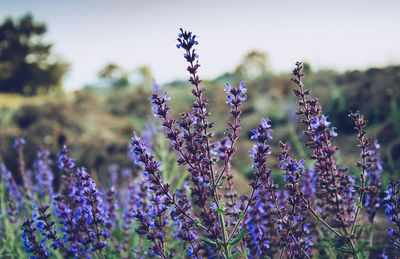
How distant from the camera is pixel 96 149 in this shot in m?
8.75

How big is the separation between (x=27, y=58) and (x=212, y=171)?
129 feet

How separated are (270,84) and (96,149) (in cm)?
1028

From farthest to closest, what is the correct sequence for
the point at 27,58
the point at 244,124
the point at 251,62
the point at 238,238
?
the point at 27,58 → the point at 251,62 → the point at 244,124 → the point at 238,238

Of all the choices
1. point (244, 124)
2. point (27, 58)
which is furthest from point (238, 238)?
point (27, 58)

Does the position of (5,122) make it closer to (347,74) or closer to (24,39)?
(347,74)

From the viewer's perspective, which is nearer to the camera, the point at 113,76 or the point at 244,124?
the point at 244,124

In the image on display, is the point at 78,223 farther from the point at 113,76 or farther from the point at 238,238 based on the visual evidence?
the point at 113,76

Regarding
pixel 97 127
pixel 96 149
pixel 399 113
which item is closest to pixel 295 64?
pixel 399 113

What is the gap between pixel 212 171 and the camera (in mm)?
1990

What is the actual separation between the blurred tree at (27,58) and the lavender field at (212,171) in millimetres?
16435

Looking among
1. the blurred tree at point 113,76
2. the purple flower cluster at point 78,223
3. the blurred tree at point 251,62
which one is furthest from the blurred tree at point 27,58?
the purple flower cluster at point 78,223

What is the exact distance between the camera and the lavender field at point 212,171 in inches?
79.6

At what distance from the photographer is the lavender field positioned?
6.63ft

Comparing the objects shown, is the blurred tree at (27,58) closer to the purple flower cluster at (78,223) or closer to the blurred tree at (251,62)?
the blurred tree at (251,62)
